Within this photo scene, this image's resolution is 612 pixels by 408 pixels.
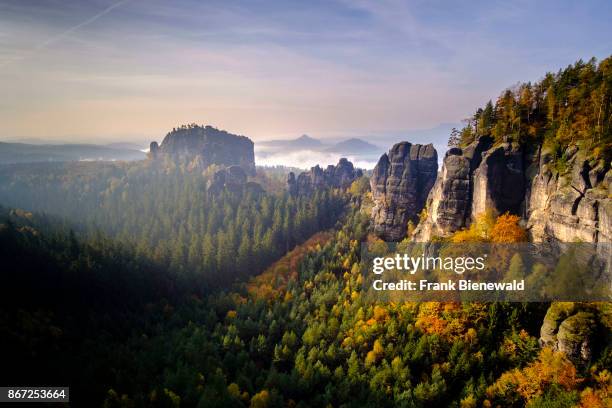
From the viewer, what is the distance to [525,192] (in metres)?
63.2

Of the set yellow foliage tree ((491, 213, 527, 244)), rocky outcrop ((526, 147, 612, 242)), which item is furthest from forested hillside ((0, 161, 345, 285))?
rocky outcrop ((526, 147, 612, 242))

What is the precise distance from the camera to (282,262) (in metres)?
102

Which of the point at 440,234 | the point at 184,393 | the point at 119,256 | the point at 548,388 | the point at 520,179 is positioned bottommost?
the point at 184,393

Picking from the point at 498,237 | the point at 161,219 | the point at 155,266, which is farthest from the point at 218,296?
the point at 498,237

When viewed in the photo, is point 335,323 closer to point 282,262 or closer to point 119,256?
point 282,262

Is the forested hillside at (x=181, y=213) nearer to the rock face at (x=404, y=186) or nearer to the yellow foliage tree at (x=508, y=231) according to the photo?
the rock face at (x=404, y=186)

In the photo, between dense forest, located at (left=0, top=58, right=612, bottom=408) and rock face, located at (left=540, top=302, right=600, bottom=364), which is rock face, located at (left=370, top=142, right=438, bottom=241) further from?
rock face, located at (left=540, top=302, right=600, bottom=364)

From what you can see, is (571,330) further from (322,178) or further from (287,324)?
A: (322,178)

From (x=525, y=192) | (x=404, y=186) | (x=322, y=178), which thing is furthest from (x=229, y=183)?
(x=525, y=192)

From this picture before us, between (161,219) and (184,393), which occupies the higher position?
(161,219)

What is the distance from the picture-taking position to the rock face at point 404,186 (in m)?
95.2

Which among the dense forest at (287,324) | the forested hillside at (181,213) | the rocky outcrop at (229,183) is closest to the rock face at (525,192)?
the dense forest at (287,324)

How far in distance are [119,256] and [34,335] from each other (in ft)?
94.3

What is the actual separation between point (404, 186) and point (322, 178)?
7237 centimetres
